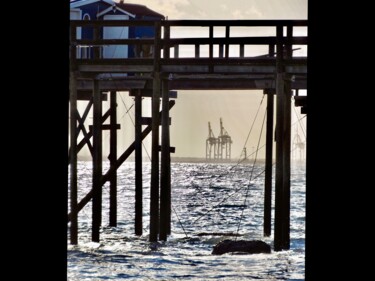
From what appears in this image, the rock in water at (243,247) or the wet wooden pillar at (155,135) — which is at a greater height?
the wet wooden pillar at (155,135)

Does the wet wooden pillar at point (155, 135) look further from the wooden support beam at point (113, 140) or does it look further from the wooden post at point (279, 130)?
the wooden support beam at point (113, 140)

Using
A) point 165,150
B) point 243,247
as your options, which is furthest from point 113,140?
point 243,247

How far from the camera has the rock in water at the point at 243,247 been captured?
20250 mm

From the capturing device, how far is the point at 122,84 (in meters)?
21.2

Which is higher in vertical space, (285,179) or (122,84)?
(122,84)

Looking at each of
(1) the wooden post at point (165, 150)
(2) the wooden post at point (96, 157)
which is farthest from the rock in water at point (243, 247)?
(2) the wooden post at point (96, 157)

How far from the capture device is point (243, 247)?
2086 centimetres

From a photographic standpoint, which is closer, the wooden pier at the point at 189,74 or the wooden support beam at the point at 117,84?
the wooden pier at the point at 189,74

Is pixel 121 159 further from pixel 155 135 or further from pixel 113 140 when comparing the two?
pixel 113 140

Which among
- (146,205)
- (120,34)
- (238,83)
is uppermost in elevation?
(120,34)
